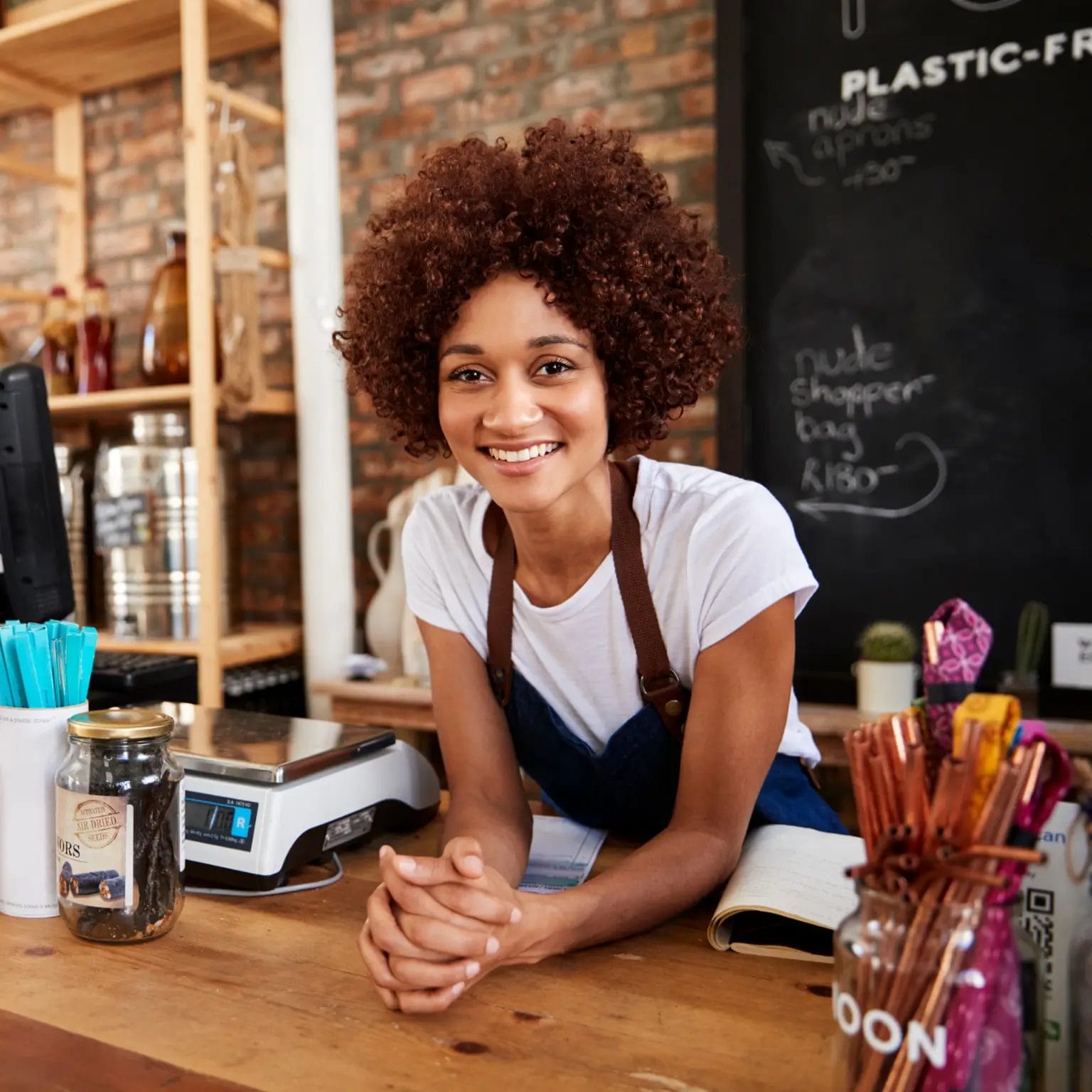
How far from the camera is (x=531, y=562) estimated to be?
138cm

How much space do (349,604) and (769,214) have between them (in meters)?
1.38

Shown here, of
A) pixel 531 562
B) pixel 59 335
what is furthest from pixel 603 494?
pixel 59 335

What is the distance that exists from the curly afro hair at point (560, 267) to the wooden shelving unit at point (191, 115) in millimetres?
1262

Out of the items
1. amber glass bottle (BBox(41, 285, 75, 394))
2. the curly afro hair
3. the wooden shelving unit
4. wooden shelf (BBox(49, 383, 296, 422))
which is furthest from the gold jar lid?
amber glass bottle (BBox(41, 285, 75, 394))

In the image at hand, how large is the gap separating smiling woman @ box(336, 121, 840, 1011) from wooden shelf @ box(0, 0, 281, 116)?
1.70 metres

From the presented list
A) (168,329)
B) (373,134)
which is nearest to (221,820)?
(168,329)

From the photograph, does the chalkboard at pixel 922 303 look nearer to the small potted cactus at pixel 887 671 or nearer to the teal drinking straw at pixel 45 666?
the small potted cactus at pixel 887 671

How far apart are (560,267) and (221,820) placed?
0.68 meters

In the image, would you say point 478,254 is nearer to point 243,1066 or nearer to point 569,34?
point 243,1066

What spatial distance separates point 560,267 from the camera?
1200 mm

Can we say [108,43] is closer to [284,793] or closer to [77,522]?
[77,522]

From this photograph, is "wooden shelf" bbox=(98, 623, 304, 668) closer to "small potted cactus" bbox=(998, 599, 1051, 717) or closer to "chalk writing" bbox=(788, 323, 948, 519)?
"chalk writing" bbox=(788, 323, 948, 519)

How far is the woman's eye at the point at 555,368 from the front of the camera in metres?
1.20

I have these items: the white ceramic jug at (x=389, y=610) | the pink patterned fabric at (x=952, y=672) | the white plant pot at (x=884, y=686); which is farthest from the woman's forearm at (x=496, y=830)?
the white ceramic jug at (x=389, y=610)
